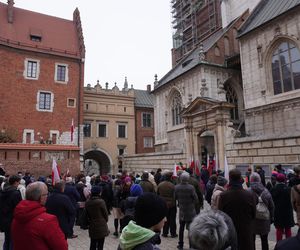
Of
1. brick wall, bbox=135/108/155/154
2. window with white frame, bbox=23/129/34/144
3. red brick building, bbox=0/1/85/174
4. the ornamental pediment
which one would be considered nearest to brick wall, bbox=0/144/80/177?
red brick building, bbox=0/1/85/174

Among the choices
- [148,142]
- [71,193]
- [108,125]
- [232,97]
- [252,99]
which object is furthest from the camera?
[148,142]

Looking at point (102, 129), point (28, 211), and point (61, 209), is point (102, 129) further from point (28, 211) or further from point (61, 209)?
point (28, 211)

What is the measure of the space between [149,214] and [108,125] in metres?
32.1

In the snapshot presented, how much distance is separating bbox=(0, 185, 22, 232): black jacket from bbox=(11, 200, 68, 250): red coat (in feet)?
9.17

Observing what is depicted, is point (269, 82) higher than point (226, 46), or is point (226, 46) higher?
point (226, 46)

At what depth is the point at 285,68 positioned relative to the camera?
17469mm

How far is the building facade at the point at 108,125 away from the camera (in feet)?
109

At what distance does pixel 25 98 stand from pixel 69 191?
21968mm

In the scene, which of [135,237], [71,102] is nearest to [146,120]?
[71,102]

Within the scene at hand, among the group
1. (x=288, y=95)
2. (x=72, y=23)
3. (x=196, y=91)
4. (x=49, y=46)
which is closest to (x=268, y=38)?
(x=288, y=95)

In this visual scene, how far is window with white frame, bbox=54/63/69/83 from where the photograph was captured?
28703mm

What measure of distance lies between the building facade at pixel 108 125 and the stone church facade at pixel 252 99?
9821mm

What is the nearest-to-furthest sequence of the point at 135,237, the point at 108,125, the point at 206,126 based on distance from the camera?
the point at 135,237 < the point at 206,126 < the point at 108,125

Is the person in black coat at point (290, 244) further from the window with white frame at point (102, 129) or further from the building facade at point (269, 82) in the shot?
the window with white frame at point (102, 129)
